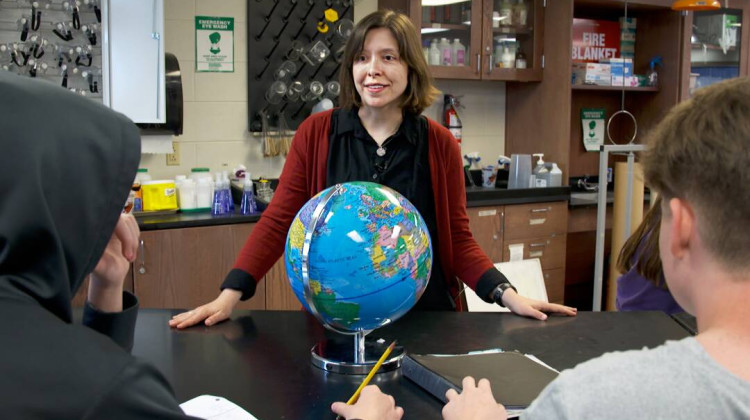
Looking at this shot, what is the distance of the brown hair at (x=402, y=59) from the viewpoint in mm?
1906

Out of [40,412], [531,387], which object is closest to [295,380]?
[531,387]

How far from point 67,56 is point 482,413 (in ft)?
8.96

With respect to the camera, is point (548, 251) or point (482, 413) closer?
point (482, 413)

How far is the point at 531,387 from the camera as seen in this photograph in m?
1.19

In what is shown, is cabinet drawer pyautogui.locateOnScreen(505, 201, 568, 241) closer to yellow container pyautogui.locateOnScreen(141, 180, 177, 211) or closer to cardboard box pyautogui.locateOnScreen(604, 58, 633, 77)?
cardboard box pyautogui.locateOnScreen(604, 58, 633, 77)

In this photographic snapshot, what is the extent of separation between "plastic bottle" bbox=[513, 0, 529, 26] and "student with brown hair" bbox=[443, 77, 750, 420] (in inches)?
139

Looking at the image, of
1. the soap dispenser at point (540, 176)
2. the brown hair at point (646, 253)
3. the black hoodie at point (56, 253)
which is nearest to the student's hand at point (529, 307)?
the brown hair at point (646, 253)

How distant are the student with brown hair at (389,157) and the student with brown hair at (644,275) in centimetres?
40

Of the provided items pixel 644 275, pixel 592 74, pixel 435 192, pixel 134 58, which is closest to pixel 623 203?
pixel 592 74

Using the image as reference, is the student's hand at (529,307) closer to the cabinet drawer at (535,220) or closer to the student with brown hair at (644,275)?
the student with brown hair at (644,275)

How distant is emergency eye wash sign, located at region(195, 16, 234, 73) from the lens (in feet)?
11.8

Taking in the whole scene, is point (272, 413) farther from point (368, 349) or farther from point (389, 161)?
point (389, 161)

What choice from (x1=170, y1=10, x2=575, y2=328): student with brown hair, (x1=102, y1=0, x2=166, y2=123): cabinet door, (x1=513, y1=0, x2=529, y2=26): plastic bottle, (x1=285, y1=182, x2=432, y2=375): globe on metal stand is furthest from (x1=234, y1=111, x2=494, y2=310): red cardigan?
(x1=513, y1=0, x2=529, y2=26): plastic bottle

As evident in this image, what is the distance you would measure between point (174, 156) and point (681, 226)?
3.11 m
